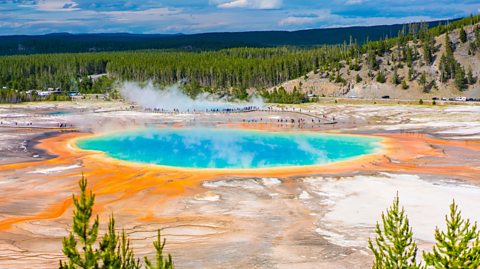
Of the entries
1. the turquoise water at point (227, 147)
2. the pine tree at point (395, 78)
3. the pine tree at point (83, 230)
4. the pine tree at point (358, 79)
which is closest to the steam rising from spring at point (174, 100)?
the pine tree at point (358, 79)

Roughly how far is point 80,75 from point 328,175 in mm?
125235

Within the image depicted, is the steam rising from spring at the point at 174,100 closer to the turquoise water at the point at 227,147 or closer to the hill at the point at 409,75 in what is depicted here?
the hill at the point at 409,75

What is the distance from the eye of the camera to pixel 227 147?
179 ft

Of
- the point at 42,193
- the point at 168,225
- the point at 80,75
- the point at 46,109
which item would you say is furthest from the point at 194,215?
the point at 80,75

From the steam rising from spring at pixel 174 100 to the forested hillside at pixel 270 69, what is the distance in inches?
109

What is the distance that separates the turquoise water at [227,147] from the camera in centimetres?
4559

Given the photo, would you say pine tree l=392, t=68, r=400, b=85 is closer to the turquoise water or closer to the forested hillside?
the forested hillside

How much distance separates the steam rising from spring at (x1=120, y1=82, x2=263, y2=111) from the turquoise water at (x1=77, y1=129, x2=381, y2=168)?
100 feet

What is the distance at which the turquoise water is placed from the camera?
45.6 metres

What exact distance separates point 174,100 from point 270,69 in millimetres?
27525

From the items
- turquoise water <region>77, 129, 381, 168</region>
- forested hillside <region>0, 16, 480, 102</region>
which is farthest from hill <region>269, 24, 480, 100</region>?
turquoise water <region>77, 129, 381, 168</region>

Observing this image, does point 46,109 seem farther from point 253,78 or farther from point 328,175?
point 328,175

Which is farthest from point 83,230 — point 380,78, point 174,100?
point 380,78

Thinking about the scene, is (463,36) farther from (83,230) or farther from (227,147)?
(83,230)
